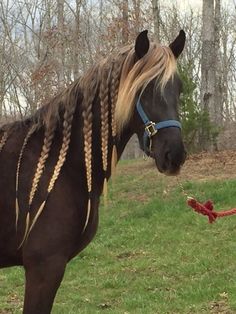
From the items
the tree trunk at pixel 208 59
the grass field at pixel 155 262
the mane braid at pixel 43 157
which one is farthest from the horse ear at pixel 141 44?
the tree trunk at pixel 208 59

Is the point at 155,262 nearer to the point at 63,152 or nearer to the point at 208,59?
the point at 63,152

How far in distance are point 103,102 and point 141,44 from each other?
419mm

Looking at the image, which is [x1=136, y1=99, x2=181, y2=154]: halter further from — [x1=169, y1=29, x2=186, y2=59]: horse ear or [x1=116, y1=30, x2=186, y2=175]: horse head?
[x1=169, y1=29, x2=186, y2=59]: horse ear

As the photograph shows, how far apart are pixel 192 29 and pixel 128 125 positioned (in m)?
35.6

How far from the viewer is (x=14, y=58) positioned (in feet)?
94.9

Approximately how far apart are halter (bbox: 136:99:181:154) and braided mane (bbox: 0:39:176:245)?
0.06m

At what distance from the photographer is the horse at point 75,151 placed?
9.67 ft

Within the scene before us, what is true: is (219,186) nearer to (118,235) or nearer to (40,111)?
(118,235)

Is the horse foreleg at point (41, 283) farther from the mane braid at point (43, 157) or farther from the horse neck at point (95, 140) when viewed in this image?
the horse neck at point (95, 140)

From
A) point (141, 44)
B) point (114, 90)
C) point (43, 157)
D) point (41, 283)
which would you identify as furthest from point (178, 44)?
point (41, 283)

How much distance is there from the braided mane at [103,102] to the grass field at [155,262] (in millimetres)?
2722

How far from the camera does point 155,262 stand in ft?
22.9

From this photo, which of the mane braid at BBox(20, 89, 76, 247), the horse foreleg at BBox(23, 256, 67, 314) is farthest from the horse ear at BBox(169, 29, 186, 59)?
the horse foreleg at BBox(23, 256, 67, 314)

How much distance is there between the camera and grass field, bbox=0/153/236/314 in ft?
18.3
